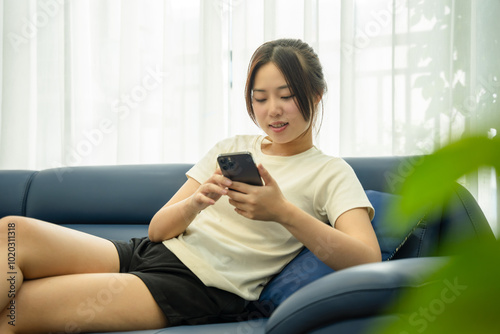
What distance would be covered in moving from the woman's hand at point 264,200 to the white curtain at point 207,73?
1046 mm

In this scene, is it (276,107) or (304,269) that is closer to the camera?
(304,269)

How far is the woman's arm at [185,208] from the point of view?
99 centimetres

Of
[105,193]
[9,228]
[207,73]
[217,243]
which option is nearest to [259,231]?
[217,243]

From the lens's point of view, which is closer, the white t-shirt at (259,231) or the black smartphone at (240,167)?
the black smartphone at (240,167)

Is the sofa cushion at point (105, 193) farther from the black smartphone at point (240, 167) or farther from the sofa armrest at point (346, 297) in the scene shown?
the sofa armrest at point (346, 297)

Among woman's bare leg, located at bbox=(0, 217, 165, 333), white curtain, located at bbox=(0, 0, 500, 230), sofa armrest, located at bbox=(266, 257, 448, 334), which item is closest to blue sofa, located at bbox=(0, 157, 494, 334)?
sofa armrest, located at bbox=(266, 257, 448, 334)

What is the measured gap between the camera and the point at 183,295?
36.8 inches

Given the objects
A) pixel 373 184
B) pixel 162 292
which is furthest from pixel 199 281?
pixel 373 184

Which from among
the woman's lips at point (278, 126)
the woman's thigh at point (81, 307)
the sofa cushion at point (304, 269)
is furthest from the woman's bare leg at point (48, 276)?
the woman's lips at point (278, 126)

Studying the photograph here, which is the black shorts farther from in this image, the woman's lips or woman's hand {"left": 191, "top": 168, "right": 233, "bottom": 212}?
the woman's lips

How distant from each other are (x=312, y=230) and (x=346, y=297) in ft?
1.17

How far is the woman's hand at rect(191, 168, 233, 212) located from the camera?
0.98 meters

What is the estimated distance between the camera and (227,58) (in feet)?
7.00

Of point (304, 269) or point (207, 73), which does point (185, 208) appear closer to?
point (304, 269)
